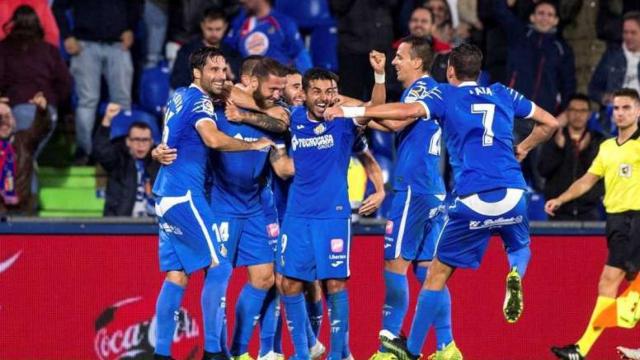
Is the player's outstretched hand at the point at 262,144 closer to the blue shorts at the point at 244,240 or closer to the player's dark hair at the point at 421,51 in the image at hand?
the blue shorts at the point at 244,240

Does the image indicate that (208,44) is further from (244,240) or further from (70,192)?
(244,240)

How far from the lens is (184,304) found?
14438 mm

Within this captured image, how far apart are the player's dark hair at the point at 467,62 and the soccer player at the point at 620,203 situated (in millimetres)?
1879

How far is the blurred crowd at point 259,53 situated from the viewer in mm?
16078

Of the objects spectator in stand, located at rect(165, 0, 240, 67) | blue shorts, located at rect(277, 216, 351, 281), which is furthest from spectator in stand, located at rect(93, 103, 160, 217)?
blue shorts, located at rect(277, 216, 351, 281)

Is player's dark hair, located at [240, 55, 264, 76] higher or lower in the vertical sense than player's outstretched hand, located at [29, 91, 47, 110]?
higher

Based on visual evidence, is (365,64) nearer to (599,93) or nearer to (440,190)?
(599,93)

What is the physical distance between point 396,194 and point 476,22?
5049 millimetres

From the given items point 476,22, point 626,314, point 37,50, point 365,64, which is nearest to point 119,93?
point 37,50

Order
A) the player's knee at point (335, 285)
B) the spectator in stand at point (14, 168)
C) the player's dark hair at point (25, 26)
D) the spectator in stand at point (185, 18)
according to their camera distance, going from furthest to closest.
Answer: the spectator in stand at point (185, 18) < the player's dark hair at point (25, 26) < the spectator in stand at point (14, 168) < the player's knee at point (335, 285)

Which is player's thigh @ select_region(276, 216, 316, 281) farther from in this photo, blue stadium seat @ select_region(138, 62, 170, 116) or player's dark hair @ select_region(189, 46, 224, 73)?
blue stadium seat @ select_region(138, 62, 170, 116)

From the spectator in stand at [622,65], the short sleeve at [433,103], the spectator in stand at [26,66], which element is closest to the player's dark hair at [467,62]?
the short sleeve at [433,103]

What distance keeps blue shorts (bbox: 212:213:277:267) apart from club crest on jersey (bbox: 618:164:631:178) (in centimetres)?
312

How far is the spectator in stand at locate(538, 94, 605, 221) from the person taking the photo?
52.5 feet
